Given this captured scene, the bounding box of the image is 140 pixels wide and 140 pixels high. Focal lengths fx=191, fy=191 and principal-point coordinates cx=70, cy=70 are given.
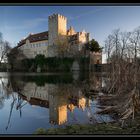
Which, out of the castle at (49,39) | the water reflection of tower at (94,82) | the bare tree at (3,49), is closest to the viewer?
the bare tree at (3,49)

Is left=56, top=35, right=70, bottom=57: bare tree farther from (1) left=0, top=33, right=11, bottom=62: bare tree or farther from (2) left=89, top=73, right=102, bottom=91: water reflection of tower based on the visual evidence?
(2) left=89, top=73, right=102, bottom=91: water reflection of tower

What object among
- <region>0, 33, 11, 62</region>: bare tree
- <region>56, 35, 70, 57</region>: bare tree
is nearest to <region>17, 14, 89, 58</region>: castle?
<region>56, 35, 70, 57</region>: bare tree

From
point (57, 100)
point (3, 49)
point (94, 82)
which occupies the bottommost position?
point (57, 100)

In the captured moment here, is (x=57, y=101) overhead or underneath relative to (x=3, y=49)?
underneath

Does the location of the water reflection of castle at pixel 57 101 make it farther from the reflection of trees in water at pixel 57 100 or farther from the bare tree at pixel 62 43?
the bare tree at pixel 62 43

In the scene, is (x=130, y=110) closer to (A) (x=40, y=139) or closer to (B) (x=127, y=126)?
(B) (x=127, y=126)

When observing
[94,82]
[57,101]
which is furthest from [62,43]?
[94,82]

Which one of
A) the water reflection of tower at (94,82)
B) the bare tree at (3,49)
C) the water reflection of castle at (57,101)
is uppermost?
the bare tree at (3,49)

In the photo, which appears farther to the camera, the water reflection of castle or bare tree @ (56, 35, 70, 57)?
bare tree @ (56, 35, 70, 57)

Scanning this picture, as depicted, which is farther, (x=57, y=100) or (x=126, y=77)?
(x=57, y=100)

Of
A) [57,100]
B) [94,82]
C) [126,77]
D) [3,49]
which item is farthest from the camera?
[94,82]

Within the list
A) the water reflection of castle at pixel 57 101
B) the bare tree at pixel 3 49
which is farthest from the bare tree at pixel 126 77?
the bare tree at pixel 3 49

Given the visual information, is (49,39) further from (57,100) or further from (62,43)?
(57,100)
